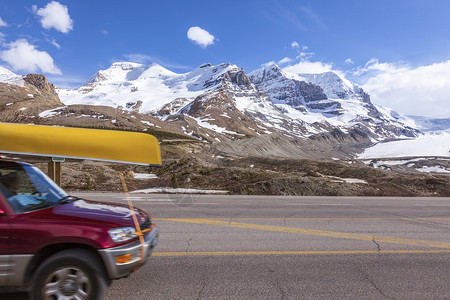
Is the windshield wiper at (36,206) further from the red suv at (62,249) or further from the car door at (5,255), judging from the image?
the car door at (5,255)

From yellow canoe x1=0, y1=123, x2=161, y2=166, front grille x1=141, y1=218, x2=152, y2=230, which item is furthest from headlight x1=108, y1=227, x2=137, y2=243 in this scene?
yellow canoe x1=0, y1=123, x2=161, y2=166

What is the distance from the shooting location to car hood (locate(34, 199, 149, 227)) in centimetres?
381

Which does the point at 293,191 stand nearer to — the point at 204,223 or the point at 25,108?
the point at 204,223

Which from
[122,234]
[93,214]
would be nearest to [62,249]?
[93,214]

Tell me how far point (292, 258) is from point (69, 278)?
12.5 feet

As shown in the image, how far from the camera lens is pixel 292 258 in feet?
18.8

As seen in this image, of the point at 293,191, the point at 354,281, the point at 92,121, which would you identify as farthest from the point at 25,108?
the point at 354,281

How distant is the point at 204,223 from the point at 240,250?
8.09 feet

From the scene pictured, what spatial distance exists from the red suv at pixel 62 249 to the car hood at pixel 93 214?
0.01m

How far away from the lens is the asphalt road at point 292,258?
4.41 metres

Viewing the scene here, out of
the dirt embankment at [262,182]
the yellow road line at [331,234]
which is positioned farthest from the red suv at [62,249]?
the dirt embankment at [262,182]

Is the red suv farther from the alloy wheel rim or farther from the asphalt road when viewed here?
the asphalt road

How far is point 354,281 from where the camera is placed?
4.78 m

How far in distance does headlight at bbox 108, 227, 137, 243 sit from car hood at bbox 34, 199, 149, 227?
0.07 m
